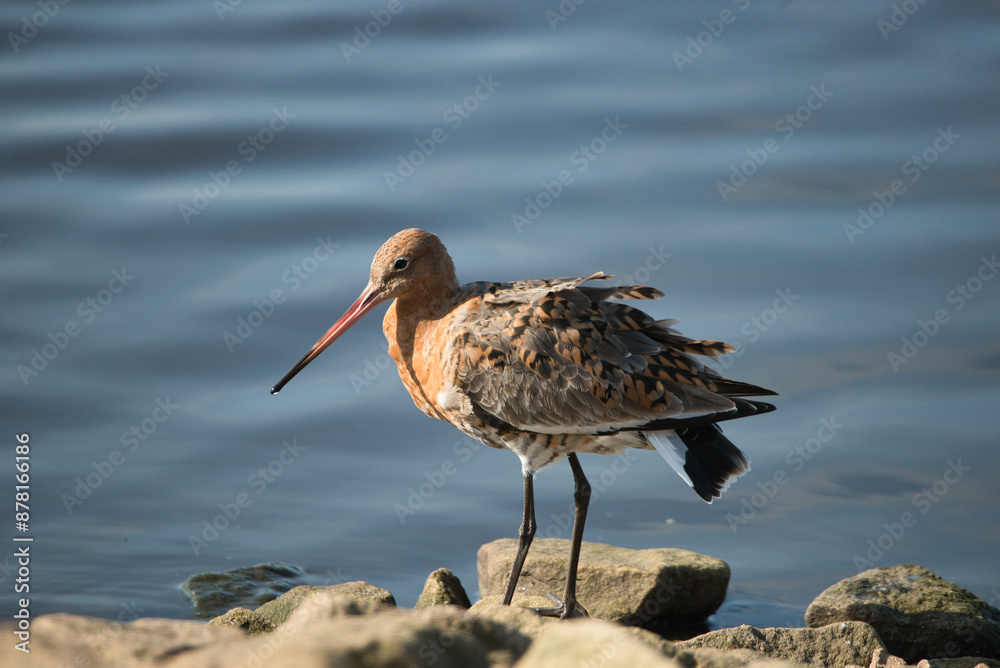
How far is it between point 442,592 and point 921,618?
2.45 metres

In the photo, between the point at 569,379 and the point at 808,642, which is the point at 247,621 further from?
the point at 808,642

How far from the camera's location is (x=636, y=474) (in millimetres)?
7750

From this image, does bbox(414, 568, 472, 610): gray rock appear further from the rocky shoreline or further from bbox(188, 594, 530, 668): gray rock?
bbox(188, 594, 530, 668): gray rock

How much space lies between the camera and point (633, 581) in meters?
5.96

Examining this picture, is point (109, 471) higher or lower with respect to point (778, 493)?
Answer: lower

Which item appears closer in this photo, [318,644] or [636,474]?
[318,644]

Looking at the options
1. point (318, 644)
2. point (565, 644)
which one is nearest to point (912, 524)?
point (565, 644)

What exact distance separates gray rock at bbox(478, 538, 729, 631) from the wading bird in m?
0.23

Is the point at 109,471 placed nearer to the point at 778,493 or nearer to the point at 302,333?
the point at 302,333

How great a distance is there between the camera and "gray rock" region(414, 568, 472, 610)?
5.75 metres

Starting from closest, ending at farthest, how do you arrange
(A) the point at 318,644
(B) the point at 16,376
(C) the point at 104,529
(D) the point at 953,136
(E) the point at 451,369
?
(A) the point at 318,644 < (E) the point at 451,369 < (C) the point at 104,529 < (B) the point at 16,376 < (D) the point at 953,136

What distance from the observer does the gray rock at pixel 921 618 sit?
5578 millimetres

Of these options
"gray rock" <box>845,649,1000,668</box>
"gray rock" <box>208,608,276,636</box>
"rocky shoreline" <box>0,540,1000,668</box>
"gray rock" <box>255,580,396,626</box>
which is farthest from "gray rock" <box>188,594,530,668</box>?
"gray rock" <box>255,580,396,626</box>

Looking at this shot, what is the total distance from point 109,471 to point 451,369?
122 inches
